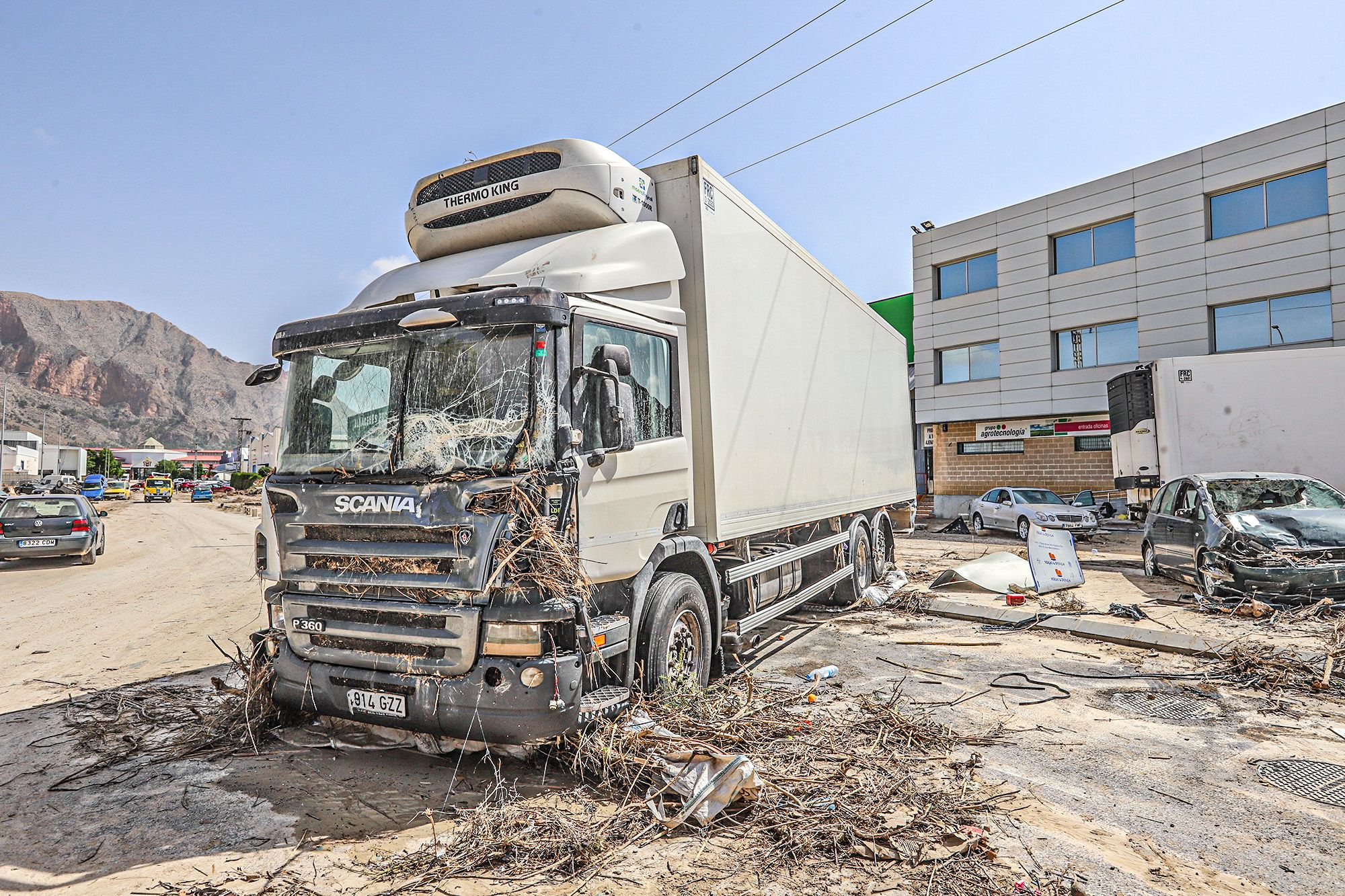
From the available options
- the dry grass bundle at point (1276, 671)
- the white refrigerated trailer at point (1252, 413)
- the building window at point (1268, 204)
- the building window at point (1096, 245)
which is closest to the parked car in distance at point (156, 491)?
the building window at point (1096, 245)

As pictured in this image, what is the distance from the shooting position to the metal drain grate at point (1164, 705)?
17.4 feet

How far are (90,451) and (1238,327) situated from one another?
351 feet

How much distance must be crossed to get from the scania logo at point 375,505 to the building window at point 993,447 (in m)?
26.5

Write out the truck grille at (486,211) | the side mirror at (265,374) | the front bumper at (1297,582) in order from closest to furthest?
the side mirror at (265,374)
the truck grille at (486,211)
the front bumper at (1297,582)

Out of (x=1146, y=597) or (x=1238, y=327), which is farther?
(x=1238, y=327)

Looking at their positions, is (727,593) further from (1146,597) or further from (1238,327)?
(1238,327)

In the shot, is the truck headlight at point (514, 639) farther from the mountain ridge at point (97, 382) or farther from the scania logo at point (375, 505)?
the mountain ridge at point (97, 382)

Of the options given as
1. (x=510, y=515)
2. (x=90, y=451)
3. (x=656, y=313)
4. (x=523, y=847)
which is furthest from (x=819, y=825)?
(x=90, y=451)

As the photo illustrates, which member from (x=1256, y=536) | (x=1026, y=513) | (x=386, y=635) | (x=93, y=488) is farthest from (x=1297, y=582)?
(x=93, y=488)

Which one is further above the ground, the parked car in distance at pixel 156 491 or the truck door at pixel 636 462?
the truck door at pixel 636 462

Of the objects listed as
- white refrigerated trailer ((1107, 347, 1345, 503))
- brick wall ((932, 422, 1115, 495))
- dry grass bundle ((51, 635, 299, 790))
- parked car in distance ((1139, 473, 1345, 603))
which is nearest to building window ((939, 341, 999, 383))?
brick wall ((932, 422, 1115, 495))

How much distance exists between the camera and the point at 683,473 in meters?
5.14

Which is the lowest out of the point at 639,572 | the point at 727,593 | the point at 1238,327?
the point at 727,593

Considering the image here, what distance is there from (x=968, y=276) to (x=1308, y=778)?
86.7ft
